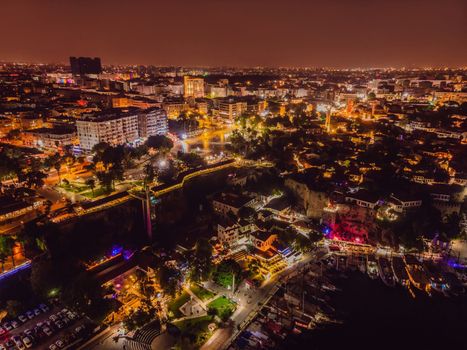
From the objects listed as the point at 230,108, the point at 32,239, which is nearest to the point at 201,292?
the point at 32,239

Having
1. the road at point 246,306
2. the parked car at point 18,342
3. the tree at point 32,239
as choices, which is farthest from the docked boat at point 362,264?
the tree at point 32,239

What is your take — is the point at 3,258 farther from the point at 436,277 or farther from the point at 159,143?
the point at 436,277

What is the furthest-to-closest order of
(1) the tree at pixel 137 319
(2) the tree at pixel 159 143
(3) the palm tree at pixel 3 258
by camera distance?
(2) the tree at pixel 159 143
(3) the palm tree at pixel 3 258
(1) the tree at pixel 137 319

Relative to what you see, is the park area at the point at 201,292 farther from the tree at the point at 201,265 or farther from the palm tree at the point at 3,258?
the palm tree at the point at 3,258

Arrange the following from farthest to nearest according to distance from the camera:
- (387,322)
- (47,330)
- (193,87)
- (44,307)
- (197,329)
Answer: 1. (193,87)
2. (387,322)
3. (44,307)
4. (197,329)
5. (47,330)

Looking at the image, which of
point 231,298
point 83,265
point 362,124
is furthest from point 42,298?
point 362,124

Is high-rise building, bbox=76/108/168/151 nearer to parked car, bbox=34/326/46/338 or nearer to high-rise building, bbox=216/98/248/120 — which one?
high-rise building, bbox=216/98/248/120

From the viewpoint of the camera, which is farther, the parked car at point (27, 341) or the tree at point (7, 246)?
the tree at point (7, 246)

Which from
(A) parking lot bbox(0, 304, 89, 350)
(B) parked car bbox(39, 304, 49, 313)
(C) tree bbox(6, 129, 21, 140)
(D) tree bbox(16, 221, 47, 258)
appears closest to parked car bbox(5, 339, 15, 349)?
(A) parking lot bbox(0, 304, 89, 350)
